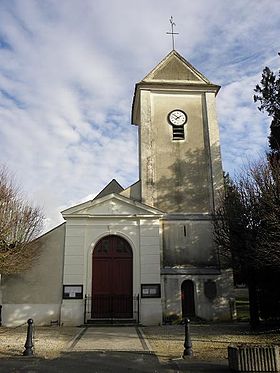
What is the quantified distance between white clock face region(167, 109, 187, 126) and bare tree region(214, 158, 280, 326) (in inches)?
242

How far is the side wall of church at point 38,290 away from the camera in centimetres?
1631

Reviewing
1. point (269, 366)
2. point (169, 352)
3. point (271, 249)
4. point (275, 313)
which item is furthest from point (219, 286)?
point (269, 366)

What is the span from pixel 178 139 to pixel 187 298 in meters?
7.93

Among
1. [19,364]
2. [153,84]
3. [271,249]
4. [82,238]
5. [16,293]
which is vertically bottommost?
[19,364]

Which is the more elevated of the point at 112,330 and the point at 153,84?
the point at 153,84

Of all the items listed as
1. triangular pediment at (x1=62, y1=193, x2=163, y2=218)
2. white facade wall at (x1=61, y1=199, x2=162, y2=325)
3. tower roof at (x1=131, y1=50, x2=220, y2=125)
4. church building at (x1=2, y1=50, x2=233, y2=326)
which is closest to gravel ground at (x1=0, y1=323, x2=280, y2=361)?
white facade wall at (x1=61, y1=199, x2=162, y2=325)

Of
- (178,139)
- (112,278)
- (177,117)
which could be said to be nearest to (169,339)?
(112,278)

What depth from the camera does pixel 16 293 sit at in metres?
16.6

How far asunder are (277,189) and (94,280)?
8.89 metres

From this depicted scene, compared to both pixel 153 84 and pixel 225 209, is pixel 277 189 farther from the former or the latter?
pixel 153 84

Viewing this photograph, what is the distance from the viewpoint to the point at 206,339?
11.9 meters

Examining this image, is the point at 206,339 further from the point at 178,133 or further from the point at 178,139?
the point at 178,133

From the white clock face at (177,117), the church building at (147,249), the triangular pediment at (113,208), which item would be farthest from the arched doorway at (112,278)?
the white clock face at (177,117)

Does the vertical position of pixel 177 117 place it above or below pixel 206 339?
above
